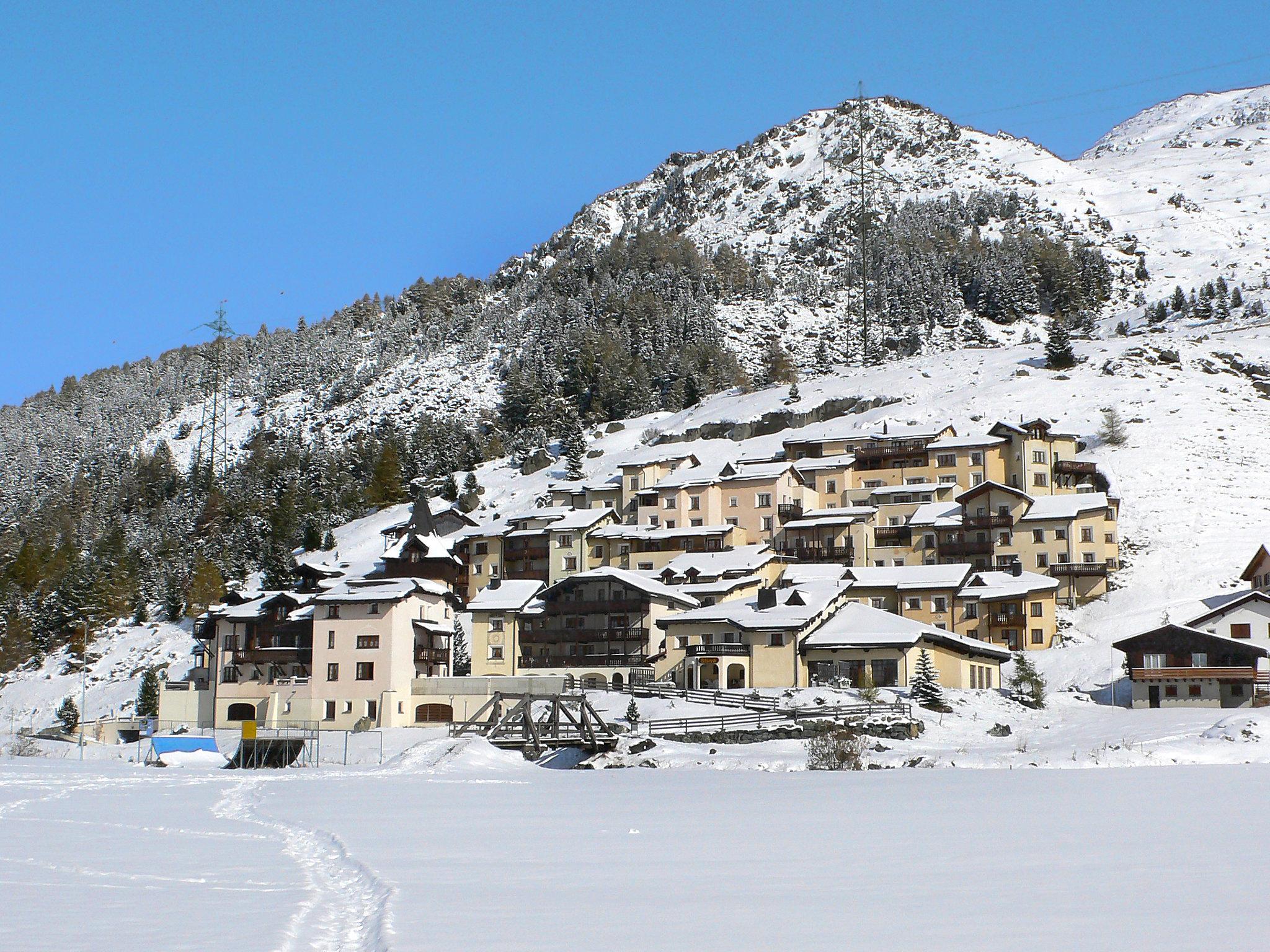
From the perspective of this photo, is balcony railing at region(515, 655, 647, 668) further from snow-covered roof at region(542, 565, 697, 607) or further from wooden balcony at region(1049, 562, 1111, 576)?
wooden balcony at region(1049, 562, 1111, 576)

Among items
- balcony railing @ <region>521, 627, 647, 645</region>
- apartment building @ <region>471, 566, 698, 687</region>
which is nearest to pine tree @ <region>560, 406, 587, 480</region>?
apartment building @ <region>471, 566, 698, 687</region>

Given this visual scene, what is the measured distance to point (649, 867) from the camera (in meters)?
20.8

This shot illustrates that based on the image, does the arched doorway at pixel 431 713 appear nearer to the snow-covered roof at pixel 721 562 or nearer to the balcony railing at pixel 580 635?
the balcony railing at pixel 580 635

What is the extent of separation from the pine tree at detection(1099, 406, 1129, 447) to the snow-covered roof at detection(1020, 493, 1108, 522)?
1415 cm

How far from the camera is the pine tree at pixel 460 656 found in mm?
87500

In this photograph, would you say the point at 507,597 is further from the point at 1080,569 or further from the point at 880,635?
the point at 1080,569

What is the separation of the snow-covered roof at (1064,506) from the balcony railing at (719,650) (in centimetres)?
2926

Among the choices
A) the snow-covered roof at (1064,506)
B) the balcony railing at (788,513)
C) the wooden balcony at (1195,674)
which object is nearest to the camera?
the wooden balcony at (1195,674)

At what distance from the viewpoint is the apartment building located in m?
81.5

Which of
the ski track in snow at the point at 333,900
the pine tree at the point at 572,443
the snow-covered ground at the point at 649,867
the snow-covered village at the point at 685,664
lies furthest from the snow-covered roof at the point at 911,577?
the ski track in snow at the point at 333,900

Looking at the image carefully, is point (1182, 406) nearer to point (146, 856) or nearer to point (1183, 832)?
point (1183, 832)

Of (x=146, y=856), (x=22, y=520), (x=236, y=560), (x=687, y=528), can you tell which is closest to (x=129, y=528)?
(x=22, y=520)

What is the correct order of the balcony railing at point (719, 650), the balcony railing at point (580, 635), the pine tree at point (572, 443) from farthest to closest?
1. the pine tree at point (572, 443)
2. the balcony railing at point (580, 635)
3. the balcony railing at point (719, 650)

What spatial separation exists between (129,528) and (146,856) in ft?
473
